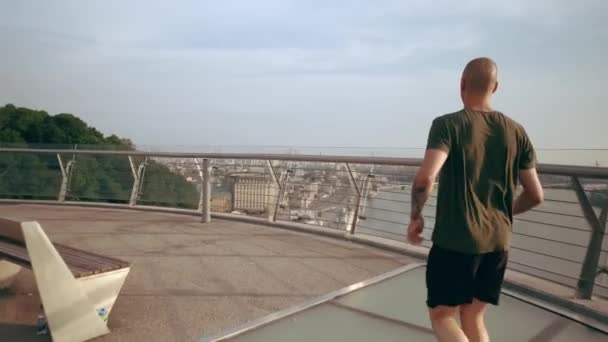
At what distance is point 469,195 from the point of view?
173 cm

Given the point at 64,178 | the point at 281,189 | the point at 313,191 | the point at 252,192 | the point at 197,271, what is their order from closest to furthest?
the point at 197,271 < the point at 313,191 < the point at 281,189 < the point at 252,192 < the point at 64,178

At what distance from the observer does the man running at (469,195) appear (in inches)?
66.7

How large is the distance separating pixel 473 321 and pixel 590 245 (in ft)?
6.37

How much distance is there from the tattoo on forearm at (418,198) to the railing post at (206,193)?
486cm

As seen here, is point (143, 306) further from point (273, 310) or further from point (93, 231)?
point (93, 231)

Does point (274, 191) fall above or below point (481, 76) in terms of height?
below

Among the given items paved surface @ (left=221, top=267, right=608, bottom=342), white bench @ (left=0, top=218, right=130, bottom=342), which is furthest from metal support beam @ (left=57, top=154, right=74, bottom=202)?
paved surface @ (left=221, top=267, right=608, bottom=342)

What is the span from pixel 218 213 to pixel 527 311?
16.4 feet

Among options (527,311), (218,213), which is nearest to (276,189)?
(218,213)

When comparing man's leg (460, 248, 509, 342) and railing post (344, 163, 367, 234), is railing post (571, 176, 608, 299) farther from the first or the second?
railing post (344, 163, 367, 234)

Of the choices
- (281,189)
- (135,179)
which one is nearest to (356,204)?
(281,189)

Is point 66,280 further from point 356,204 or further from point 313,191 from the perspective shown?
point 313,191

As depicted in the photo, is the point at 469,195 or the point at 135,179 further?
the point at 135,179

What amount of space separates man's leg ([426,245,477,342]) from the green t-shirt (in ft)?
0.17
